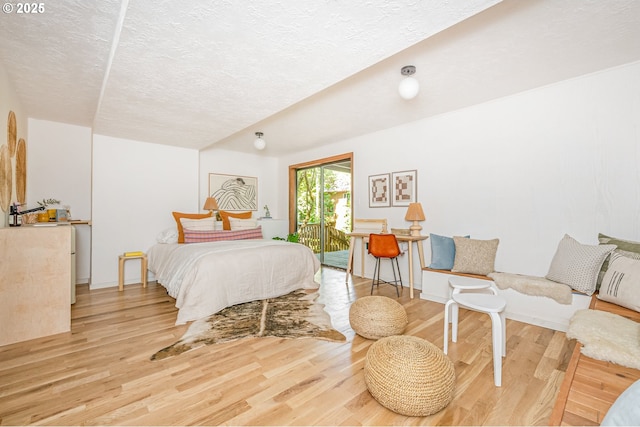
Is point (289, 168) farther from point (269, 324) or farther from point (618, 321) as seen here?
point (618, 321)

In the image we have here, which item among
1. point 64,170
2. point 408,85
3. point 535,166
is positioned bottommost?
point 535,166

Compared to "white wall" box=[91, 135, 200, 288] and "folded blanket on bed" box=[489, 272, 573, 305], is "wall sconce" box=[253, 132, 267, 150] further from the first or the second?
"folded blanket on bed" box=[489, 272, 573, 305]

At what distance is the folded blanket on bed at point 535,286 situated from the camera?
2457 mm

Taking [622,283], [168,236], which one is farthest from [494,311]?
[168,236]

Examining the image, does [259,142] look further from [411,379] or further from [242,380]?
[411,379]

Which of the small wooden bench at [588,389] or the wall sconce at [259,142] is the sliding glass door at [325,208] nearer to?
Result: the wall sconce at [259,142]

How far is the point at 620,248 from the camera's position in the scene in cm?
230

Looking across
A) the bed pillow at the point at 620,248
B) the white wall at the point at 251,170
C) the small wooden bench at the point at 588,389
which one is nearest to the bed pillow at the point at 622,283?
the bed pillow at the point at 620,248

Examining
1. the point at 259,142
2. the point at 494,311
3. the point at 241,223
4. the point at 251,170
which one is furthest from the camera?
the point at 251,170

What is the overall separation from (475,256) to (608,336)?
170 centimetres

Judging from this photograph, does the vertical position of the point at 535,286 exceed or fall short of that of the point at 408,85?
it falls short

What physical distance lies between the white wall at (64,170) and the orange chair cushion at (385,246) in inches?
171

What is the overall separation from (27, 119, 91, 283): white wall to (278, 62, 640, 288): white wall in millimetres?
4866

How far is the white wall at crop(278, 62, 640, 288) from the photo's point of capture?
2.49 metres
